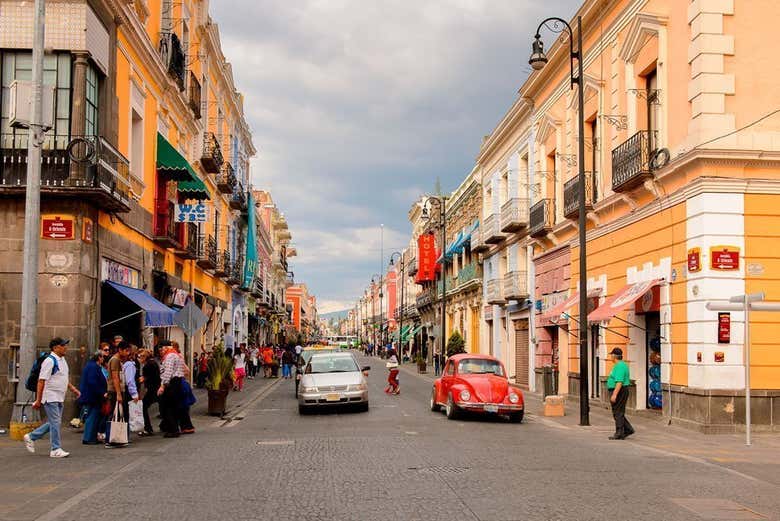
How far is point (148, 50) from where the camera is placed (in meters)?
Result: 22.2

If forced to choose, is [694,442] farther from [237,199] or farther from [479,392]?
[237,199]

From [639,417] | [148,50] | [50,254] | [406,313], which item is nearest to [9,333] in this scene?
[50,254]

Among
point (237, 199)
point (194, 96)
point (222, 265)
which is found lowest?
point (222, 265)

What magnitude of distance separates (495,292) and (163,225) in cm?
1731

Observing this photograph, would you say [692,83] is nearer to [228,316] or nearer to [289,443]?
[289,443]

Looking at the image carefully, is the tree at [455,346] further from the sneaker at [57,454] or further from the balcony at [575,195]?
the sneaker at [57,454]

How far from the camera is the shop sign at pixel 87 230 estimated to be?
16750 millimetres

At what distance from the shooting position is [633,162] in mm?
19766

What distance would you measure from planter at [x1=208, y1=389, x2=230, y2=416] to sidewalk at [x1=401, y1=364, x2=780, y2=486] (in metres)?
7.60

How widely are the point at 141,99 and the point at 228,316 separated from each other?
2254 cm

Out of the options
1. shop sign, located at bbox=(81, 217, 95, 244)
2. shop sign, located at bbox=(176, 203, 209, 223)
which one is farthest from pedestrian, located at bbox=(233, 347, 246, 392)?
shop sign, located at bbox=(81, 217, 95, 244)

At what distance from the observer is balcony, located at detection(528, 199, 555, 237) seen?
29.2 meters

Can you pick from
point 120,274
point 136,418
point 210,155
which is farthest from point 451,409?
point 210,155

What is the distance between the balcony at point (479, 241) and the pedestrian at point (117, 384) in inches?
1052
